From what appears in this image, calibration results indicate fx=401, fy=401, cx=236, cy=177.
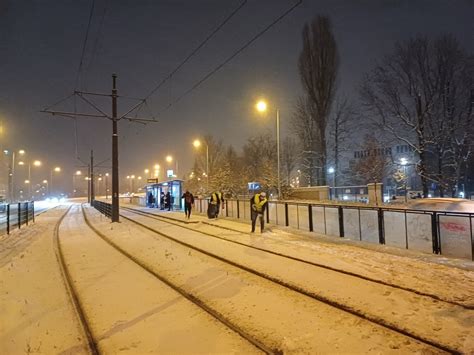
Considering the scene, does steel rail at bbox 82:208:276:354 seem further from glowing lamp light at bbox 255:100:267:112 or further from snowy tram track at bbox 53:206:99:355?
glowing lamp light at bbox 255:100:267:112

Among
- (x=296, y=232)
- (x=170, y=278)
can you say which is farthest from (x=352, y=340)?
(x=296, y=232)

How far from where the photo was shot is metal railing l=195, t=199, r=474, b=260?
10.4 m

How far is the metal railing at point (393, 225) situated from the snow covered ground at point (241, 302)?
568mm

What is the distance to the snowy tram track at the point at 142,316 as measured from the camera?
198 inches

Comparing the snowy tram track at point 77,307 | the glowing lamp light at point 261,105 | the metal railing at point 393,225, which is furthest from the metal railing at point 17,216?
the metal railing at point 393,225

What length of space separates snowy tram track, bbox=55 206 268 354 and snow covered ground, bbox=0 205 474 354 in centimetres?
2

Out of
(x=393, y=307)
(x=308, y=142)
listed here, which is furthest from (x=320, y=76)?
(x=393, y=307)

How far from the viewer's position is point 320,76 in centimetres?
3834

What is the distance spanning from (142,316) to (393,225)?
29.1 ft

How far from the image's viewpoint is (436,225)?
1093 cm

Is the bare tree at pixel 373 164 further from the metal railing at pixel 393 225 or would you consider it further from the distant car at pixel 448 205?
the metal railing at pixel 393 225

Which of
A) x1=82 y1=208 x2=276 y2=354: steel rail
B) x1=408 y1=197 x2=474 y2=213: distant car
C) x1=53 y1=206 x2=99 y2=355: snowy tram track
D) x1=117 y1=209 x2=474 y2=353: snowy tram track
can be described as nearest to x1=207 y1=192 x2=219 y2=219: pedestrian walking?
x1=408 y1=197 x2=474 y2=213: distant car

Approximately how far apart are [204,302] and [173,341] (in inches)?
69.2

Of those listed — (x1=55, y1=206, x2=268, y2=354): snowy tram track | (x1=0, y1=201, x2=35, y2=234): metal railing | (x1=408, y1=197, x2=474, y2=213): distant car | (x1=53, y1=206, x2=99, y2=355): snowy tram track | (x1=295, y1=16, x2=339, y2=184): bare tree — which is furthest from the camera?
(x1=295, y1=16, x2=339, y2=184): bare tree
